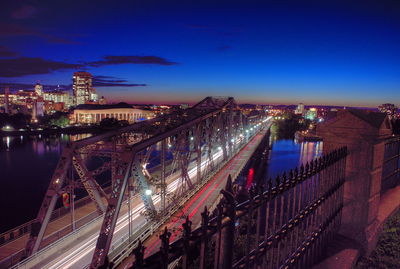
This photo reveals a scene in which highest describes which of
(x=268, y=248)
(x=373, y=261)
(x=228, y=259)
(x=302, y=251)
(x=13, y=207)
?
(x=228, y=259)

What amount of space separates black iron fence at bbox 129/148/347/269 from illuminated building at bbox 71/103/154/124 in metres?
138

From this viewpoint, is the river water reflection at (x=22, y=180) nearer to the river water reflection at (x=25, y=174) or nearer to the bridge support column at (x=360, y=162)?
the river water reflection at (x=25, y=174)

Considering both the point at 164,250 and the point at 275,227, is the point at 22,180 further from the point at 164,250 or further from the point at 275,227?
the point at 164,250

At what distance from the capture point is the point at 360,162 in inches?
223

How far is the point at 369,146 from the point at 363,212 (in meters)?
1.38

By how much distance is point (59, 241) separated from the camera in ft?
48.9

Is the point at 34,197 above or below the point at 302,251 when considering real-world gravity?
below

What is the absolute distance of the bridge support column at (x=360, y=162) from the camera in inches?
214

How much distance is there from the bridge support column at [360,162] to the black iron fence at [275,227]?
251mm

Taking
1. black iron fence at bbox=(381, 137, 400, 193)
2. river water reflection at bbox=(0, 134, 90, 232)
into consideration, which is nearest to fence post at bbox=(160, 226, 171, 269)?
black iron fence at bbox=(381, 137, 400, 193)

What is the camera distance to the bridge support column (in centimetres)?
545

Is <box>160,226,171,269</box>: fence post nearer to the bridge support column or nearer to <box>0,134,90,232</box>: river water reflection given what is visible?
the bridge support column

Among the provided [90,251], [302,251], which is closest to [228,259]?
[302,251]

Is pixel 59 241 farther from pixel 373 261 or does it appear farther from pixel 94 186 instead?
pixel 373 261
